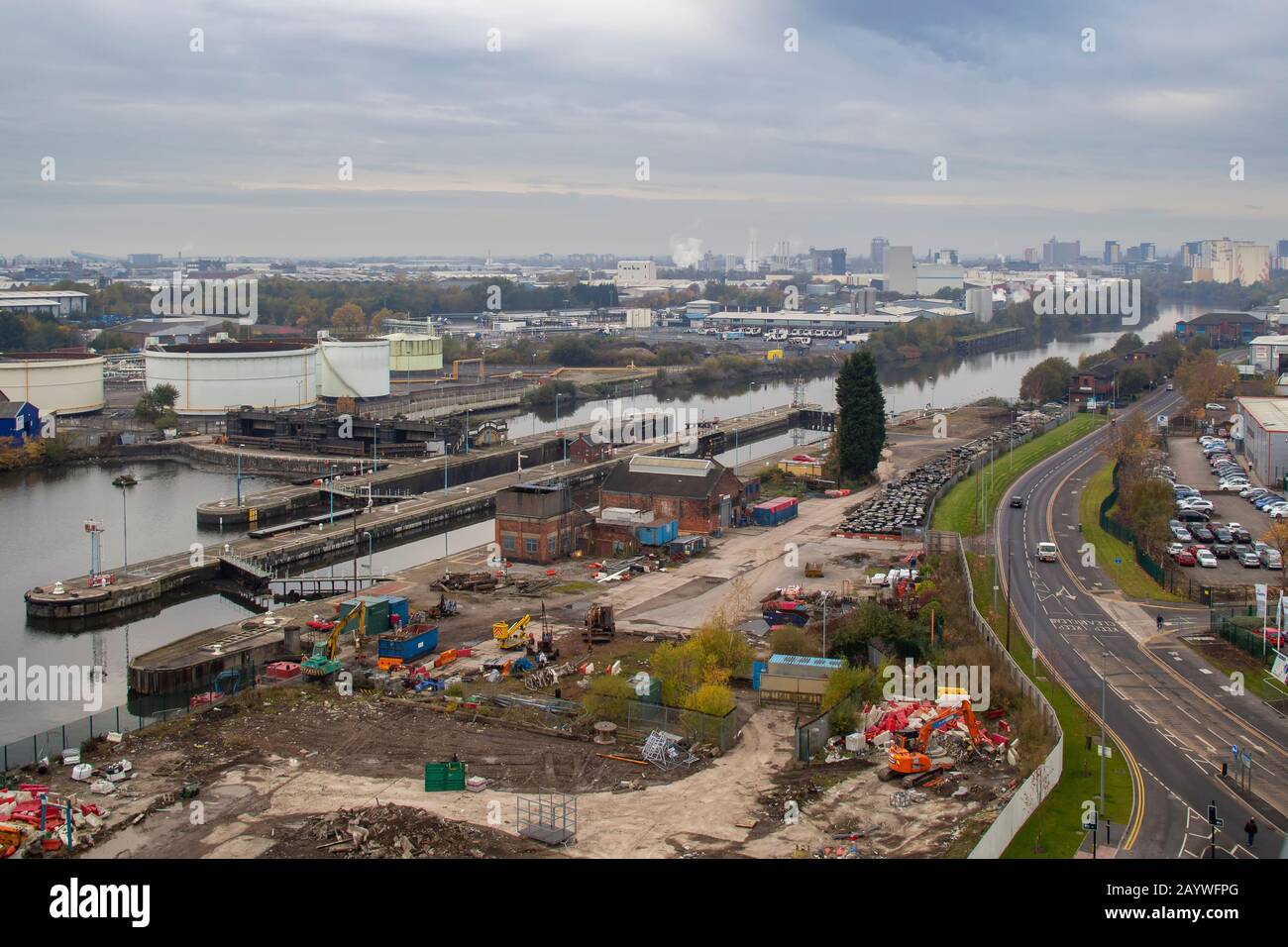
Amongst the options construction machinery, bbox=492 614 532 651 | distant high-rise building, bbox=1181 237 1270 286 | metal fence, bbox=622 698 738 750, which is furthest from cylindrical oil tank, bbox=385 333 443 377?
distant high-rise building, bbox=1181 237 1270 286

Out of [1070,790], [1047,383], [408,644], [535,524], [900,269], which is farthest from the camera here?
[900,269]

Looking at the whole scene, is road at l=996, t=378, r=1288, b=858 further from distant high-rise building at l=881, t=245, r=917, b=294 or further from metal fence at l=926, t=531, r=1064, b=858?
distant high-rise building at l=881, t=245, r=917, b=294

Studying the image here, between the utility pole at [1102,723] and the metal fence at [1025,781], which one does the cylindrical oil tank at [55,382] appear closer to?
the metal fence at [1025,781]

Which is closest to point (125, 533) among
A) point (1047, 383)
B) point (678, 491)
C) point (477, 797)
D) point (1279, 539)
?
point (678, 491)

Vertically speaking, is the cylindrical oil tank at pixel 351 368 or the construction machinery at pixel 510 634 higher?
the cylindrical oil tank at pixel 351 368

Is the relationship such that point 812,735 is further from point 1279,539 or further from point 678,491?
point 678,491

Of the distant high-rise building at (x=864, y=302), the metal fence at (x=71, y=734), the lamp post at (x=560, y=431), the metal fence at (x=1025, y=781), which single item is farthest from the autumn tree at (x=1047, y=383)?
the distant high-rise building at (x=864, y=302)
